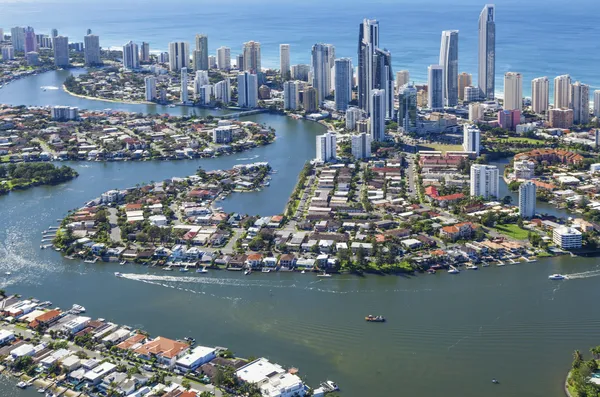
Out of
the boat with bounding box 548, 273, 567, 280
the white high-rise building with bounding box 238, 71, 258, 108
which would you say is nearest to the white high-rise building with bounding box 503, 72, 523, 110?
the white high-rise building with bounding box 238, 71, 258, 108

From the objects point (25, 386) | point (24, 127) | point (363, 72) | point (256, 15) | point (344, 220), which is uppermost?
point (256, 15)

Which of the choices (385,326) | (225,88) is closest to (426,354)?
(385,326)

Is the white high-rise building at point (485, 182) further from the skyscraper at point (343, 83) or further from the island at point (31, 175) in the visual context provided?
the skyscraper at point (343, 83)

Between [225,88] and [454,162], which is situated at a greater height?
[225,88]

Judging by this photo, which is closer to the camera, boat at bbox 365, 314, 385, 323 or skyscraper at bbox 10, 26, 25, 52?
boat at bbox 365, 314, 385, 323

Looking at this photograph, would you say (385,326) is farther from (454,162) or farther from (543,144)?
(543,144)

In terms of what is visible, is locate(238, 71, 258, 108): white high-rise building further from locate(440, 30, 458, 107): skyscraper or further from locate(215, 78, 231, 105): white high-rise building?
locate(440, 30, 458, 107): skyscraper
